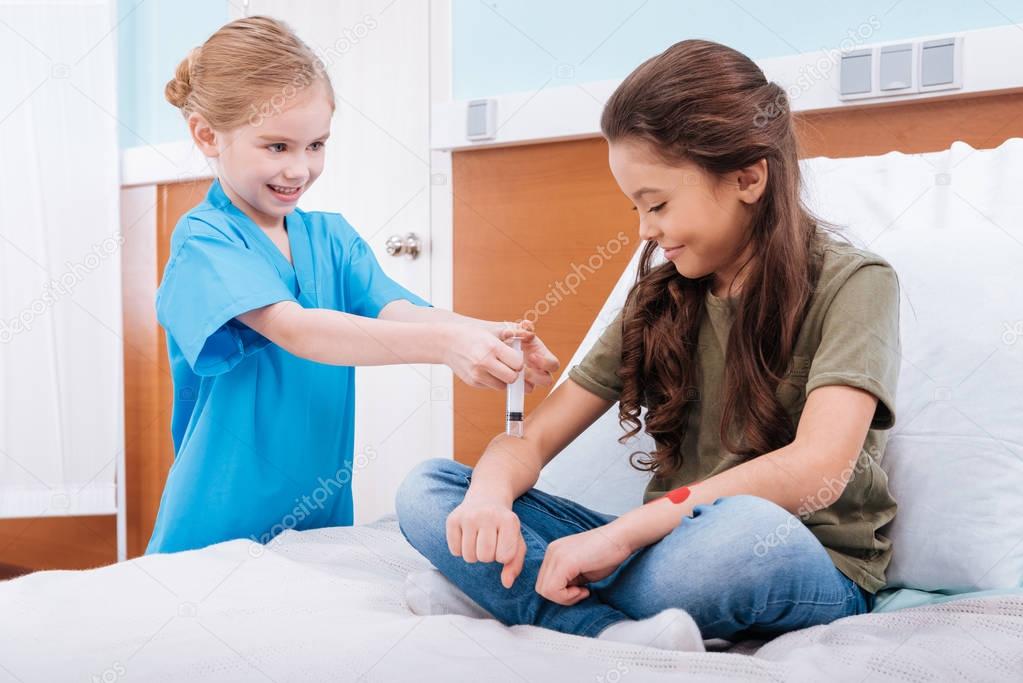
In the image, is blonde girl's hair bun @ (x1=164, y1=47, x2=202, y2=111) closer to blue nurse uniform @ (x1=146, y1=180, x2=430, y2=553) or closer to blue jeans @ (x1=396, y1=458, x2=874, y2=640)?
blue nurse uniform @ (x1=146, y1=180, x2=430, y2=553)

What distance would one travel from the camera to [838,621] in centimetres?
79

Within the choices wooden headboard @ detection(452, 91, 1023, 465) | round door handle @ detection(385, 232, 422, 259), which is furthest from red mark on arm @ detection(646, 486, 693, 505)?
round door handle @ detection(385, 232, 422, 259)

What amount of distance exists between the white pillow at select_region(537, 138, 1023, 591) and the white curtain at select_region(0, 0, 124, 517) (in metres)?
1.52

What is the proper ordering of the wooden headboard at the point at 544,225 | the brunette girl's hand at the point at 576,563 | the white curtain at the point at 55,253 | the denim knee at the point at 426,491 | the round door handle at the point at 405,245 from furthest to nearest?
the white curtain at the point at 55,253, the round door handle at the point at 405,245, the wooden headboard at the point at 544,225, the denim knee at the point at 426,491, the brunette girl's hand at the point at 576,563

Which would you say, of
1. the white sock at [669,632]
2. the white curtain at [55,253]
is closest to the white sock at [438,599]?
the white sock at [669,632]

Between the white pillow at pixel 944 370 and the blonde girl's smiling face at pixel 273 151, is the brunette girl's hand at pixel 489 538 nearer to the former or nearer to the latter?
the white pillow at pixel 944 370


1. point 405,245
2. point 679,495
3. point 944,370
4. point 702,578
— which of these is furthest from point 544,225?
point 702,578

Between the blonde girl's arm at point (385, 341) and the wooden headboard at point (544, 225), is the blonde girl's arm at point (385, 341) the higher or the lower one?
the lower one

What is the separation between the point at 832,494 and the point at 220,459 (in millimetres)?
748

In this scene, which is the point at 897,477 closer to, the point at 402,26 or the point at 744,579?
the point at 744,579

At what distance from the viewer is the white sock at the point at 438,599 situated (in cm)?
85

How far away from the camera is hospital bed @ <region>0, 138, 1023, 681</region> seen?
0.67 meters

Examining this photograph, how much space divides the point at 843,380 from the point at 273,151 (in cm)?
73

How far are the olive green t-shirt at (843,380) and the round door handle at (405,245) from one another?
3.22 feet
